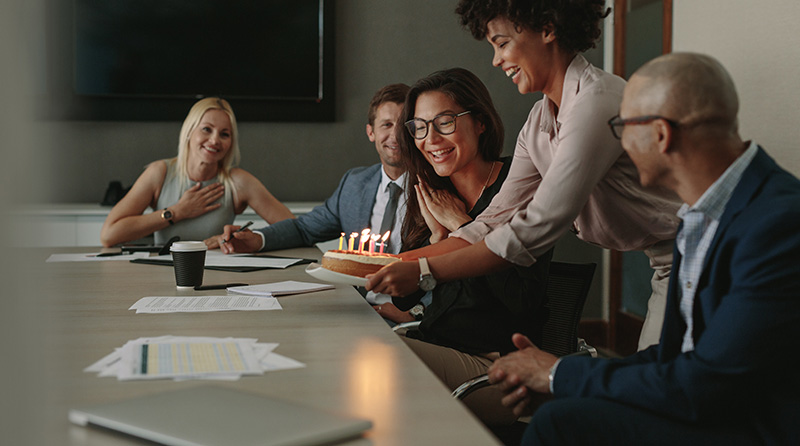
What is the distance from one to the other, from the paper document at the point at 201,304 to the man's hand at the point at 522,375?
1.62 ft

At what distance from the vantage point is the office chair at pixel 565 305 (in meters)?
1.72

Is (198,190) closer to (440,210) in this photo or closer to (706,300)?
(440,210)

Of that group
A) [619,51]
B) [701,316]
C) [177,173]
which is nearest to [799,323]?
[701,316]

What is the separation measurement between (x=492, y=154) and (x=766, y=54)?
984 mm

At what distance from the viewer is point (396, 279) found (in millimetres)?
1508

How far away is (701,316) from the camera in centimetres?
108

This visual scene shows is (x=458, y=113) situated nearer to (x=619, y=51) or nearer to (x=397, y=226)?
(x=397, y=226)

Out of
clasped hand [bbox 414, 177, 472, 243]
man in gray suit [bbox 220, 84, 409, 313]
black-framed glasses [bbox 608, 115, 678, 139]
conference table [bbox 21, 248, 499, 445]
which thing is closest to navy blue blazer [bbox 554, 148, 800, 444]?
black-framed glasses [bbox 608, 115, 678, 139]

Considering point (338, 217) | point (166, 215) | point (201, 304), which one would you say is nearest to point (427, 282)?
point (201, 304)

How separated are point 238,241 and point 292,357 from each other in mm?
1496

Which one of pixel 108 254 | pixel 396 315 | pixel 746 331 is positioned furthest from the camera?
pixel 108 254

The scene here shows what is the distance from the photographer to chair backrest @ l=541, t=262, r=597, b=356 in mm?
1723

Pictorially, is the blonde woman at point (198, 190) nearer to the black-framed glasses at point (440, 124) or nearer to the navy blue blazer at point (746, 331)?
the black-framed glasses at point (440, 124)

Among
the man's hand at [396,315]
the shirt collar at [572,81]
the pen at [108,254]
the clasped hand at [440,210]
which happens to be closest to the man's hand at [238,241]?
the pen at [108,254]
